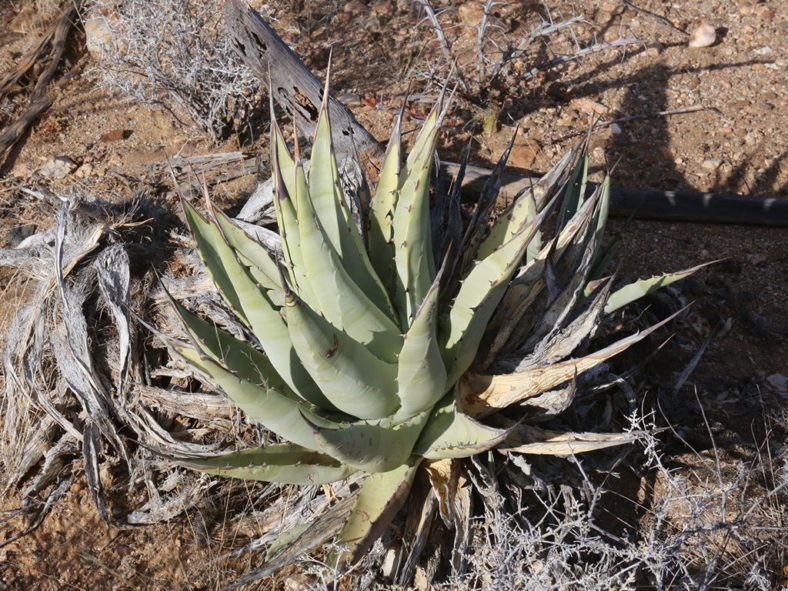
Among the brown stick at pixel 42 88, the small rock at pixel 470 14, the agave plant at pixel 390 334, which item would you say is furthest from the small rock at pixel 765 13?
the brown stick at pixel 42 88

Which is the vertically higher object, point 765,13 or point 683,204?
point 683,204

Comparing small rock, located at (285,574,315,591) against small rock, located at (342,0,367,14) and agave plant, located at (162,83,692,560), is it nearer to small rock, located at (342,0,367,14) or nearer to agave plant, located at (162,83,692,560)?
agave plant, located at (162,83,692,560)

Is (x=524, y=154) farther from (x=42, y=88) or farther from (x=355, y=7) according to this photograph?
(x=42, y=88)

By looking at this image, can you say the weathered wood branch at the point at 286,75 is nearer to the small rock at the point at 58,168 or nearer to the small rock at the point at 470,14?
the small rock at the point at 58,168

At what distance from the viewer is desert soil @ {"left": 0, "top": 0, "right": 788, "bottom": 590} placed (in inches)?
114

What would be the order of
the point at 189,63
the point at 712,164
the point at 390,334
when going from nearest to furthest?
the point at 390,334, the point at 712,164, the point at 189,63

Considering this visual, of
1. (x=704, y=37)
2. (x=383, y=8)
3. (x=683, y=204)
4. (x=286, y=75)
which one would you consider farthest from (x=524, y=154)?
(x=383, y=8)

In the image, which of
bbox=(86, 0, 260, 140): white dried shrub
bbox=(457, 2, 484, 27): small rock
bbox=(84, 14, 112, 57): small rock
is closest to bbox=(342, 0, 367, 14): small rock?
bbox=(457, 2, 484, 27): small rock

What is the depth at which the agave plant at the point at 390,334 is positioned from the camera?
196 cm

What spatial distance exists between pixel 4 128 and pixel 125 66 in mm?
1093

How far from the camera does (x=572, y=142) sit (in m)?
4.49

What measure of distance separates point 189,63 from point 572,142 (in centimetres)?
259

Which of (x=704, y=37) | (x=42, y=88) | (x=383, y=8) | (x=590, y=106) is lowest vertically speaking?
(x=704, y=37)

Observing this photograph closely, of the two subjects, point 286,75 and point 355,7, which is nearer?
point 286,75
